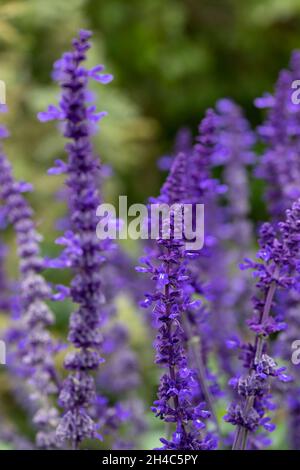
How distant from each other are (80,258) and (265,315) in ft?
2.12

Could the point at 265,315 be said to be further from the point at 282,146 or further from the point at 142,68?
the point at 142,68

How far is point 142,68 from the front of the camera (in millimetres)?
9227

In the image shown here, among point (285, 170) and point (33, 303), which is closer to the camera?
point (33, 303)

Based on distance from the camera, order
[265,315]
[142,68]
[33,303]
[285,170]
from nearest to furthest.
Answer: [265,315]
[33,303]
[285,170]
[142,68]

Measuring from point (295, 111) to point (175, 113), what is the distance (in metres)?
6.61

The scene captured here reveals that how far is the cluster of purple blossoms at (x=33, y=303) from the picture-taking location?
260 centimetres

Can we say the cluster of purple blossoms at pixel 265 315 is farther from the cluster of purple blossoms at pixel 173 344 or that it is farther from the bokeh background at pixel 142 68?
the bokeh background at pixel 142 68

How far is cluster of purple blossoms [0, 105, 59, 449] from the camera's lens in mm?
2600

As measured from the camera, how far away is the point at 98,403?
2.56 m

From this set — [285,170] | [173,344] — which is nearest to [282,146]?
[285,170]

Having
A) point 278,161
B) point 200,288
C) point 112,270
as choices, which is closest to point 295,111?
point 278,161

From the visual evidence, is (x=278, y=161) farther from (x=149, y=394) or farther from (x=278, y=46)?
(x=278, y=46)

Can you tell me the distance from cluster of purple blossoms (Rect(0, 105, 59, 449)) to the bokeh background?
439 cm

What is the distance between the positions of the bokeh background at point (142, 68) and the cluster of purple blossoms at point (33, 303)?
4.39 m
